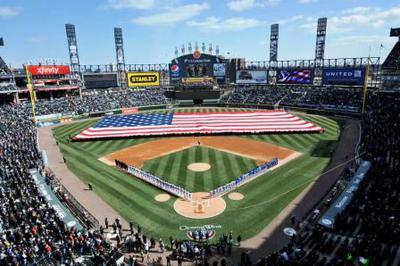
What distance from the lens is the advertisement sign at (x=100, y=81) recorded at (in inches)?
3337

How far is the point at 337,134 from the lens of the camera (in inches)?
1857

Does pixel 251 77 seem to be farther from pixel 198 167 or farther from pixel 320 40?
pixel 198 167

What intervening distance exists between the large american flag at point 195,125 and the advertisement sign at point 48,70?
29.3 m

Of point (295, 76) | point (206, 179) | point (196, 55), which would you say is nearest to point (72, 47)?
point (196, 55)

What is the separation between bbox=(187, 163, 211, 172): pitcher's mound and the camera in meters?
32.6

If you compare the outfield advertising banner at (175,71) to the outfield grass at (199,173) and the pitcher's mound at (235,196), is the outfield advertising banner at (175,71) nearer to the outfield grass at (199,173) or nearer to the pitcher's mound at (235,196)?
the outfield grass at (199,173)

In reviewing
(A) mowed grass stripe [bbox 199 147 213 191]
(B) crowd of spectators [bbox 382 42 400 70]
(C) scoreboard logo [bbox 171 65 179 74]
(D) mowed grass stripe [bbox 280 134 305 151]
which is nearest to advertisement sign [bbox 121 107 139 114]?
(C) scoreboard logo [bbox 171 65 179 74]

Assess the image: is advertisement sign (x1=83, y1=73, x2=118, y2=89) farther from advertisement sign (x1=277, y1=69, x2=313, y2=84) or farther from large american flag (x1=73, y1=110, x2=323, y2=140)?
advertisement sign (x1=277, y1=69, x2=313, y2=84)

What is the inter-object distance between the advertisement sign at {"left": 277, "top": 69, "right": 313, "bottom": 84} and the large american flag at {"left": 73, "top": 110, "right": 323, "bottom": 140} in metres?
20.8

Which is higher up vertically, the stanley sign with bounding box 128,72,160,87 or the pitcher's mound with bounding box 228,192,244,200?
the stanley sign with bounding box 128,72,160,87

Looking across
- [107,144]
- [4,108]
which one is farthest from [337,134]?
[4,108]

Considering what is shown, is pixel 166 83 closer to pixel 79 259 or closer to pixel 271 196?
pixel 271 196

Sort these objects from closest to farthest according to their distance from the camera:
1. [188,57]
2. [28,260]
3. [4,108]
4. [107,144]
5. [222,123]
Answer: [28,260], [107,144], [222,123], [4,108], [188,57]

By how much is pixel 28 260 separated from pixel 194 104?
68788mm
